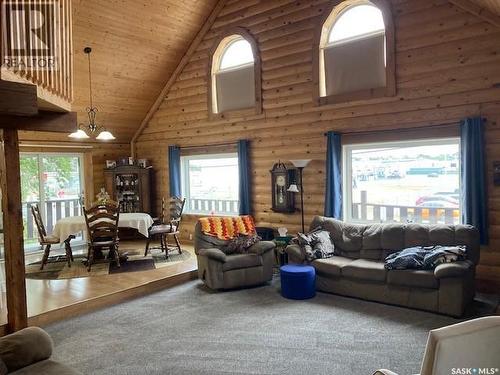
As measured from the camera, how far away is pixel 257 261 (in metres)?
5.27

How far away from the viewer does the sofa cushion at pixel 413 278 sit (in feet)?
13.5

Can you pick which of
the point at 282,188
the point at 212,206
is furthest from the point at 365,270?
the point at 212,206

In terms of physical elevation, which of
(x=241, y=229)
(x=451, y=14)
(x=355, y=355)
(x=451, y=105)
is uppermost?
(x=451, y=14)

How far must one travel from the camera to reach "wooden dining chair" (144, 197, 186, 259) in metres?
6.61

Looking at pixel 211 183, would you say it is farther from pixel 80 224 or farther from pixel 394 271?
pixel 394 271

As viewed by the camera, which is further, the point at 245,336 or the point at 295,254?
the point at 295,254

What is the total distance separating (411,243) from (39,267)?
17.7 ft

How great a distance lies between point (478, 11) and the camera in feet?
15.0

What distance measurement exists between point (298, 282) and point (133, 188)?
4.98 metres

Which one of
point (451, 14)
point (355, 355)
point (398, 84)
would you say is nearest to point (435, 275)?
point (355, 355)

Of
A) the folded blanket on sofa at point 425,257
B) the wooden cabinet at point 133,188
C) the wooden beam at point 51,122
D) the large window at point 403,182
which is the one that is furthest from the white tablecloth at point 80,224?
the folded blanket on sofa at point 425,257

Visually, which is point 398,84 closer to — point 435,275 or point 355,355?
point 435,275

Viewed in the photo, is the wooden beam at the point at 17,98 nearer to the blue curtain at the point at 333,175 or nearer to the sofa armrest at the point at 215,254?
the sofa armrest at the point at 215,254

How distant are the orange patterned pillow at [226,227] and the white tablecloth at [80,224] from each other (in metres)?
1.22
